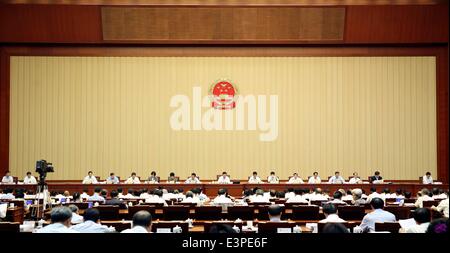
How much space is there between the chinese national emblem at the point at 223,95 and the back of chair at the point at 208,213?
29.7 ft

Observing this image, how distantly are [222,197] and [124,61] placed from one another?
29.1ft

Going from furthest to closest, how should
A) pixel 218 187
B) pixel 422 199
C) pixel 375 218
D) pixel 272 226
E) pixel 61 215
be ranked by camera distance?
1. pixel 218 187
2. pixel 422 199
3. pixel 375 218
4. pixel 272 226
5. pixel 61 215

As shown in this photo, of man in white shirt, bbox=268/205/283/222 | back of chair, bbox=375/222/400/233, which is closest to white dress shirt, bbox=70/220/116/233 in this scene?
man in white shirt, bbox=268/205/283/222

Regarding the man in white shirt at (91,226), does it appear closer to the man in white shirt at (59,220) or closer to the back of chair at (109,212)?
the man in white shirt at (59,220)

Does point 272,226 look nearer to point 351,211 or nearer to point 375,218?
point 375,218

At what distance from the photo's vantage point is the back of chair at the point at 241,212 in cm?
805

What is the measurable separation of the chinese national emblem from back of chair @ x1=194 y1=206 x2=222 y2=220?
906 cm

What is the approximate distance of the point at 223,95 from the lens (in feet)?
56.0

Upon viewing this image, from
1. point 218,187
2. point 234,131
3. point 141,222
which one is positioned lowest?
point 218,187

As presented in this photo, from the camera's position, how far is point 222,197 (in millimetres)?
9250

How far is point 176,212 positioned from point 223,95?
9254mm

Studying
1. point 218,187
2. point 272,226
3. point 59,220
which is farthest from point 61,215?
point 218,187

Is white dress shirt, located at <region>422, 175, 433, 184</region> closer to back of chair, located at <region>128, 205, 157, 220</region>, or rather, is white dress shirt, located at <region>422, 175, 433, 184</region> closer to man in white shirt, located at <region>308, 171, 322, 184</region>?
man in white shirt, located at <region>308, 171, 322, 184</region>
